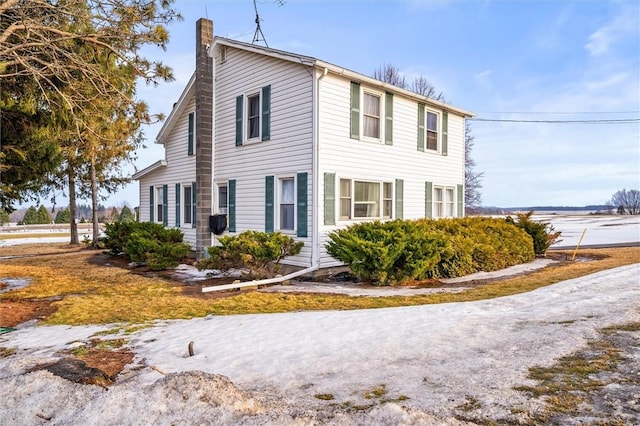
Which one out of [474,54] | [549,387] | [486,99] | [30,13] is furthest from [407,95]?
[486,99]

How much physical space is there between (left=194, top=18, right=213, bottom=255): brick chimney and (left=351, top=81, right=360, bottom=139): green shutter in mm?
5632

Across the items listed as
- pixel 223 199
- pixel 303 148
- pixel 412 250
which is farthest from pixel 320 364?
pixel 223 199

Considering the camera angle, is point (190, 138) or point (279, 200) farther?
point (190, 138)

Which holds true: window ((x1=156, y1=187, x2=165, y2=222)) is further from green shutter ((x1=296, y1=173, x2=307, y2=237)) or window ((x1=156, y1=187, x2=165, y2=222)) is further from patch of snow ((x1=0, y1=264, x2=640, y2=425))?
patch of snow ((x1=0, y1=264, x2=640, y2=425))

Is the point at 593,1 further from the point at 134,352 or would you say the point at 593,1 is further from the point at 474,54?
the point at 134,352

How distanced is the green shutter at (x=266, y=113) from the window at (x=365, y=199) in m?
2.84

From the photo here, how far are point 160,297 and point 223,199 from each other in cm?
610

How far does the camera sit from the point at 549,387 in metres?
3.56

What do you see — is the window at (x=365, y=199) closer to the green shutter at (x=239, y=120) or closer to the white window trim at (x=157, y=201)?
the green shutter at (x=239, y=120)

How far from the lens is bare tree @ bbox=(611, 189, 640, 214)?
7312 centimetres

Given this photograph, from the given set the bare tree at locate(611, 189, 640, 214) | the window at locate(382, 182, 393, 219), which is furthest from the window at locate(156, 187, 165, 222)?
the bare tree at locate(611, 189, 640, 214)

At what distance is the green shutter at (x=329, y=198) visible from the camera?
11266 mm

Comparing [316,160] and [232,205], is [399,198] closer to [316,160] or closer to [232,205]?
[316,160]

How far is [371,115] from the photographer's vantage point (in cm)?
1271
